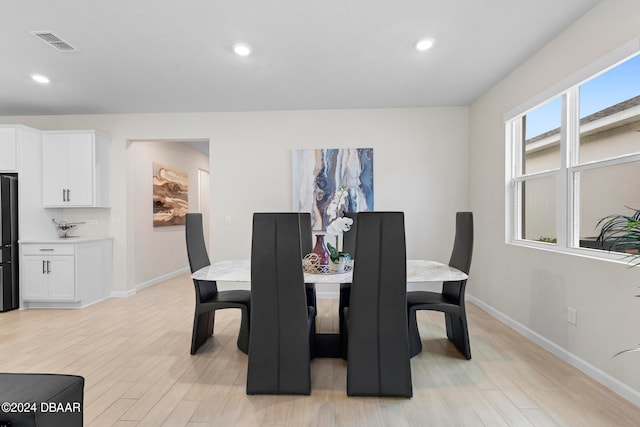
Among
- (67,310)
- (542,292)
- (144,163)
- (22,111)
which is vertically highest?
(22,111)

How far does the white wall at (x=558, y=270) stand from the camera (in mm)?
2062

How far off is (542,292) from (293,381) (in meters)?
2.21

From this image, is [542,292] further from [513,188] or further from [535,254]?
[513,188]

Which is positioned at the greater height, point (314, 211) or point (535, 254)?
point (314, 211)

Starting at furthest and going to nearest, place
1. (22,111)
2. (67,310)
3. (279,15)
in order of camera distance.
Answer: (22,111) < (67,310) < (279,15)

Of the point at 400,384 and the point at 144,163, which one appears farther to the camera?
the point at 144,163

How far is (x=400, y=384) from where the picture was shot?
206 cm

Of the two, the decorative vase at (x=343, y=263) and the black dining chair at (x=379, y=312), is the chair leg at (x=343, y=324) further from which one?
the black dining chair at (x=379, y=312)

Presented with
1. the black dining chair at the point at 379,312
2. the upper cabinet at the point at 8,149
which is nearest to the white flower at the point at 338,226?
the black dining chair at the point at 379,312

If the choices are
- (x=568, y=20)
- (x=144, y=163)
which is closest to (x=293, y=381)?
(x=568, y=20)

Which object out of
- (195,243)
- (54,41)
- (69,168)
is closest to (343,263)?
(195,243)

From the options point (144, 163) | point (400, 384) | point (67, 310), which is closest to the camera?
point (400, 384)

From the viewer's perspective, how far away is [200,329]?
284 centimetres

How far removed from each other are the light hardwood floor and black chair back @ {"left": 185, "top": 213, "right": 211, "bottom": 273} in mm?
728
